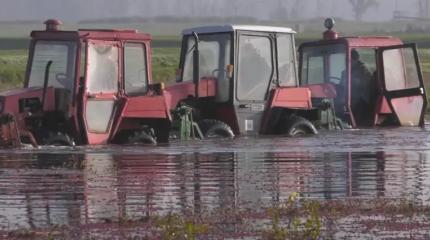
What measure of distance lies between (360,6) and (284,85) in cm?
8833

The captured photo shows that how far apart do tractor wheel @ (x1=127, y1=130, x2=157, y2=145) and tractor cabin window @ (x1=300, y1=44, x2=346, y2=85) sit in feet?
22.8

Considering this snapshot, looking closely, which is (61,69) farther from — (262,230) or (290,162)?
(262,230)

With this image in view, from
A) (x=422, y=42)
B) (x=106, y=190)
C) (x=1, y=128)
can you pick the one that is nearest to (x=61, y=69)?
(x=1, y=128)

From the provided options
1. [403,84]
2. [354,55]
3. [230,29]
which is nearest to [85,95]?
[230,29]

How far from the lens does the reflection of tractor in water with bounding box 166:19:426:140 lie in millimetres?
23969

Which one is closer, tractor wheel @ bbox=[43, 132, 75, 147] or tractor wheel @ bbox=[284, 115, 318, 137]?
tractor wheel @ bbox=[43, 132, 75, 147]

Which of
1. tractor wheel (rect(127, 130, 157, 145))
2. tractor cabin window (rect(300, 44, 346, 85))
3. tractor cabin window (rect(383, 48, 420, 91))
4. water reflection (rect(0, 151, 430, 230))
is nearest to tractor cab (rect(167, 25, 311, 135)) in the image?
tractor wheel (rect(127, 130, 157, 145))

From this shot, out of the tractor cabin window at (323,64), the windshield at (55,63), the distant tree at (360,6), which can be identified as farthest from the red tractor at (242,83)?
the distant tree at (360,6)

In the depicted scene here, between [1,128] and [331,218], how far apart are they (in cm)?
929

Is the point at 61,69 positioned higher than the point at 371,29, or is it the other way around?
the point at 61,69

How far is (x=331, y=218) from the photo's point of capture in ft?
37.9

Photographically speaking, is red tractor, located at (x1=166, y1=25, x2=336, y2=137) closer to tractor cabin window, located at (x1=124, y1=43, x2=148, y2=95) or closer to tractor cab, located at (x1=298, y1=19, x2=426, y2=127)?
tractor cabin window, located at (x1=124, y1=43, x2=148, y2=95)

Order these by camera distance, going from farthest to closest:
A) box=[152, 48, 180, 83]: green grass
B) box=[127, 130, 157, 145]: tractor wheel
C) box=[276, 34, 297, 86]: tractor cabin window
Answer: box=[152, 48, 180, 83]: green grass → box=[276, 34, 297, 86]: tractor cabin window → box=[127, 130, 157, 145]: tractor wheel

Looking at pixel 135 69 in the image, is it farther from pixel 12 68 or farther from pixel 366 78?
pixel 12 68
